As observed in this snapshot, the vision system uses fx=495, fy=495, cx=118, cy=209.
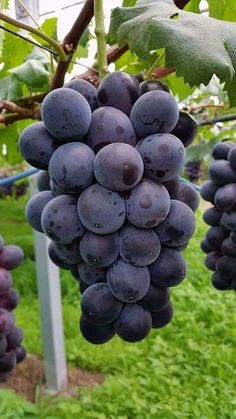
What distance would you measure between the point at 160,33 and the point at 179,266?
306 mm

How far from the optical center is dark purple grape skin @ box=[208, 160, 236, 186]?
3.72 feet

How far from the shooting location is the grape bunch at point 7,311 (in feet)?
3.86

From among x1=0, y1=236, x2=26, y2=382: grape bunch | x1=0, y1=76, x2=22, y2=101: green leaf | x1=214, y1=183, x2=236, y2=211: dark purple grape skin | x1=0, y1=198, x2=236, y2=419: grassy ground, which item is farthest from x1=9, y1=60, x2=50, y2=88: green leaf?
x1=0, y1=198, x2=236, y2=419: grassy ground

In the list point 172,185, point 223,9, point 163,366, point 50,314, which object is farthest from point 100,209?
point 163,366

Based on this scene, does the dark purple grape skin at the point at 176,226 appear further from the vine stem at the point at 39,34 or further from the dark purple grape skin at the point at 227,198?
the dark purple grape skin at the point at 227,198

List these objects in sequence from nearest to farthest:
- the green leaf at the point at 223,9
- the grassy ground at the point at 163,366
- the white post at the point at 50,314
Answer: the green leaf at the point at 223,9 < the grassy ground at the point at 163,366 < the white post at the point at 50,314

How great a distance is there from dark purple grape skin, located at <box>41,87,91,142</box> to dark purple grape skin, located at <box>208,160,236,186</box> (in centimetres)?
58

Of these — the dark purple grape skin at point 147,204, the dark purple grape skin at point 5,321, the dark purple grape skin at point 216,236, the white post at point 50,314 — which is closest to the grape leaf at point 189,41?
the dark purple grape skin at point 147,204

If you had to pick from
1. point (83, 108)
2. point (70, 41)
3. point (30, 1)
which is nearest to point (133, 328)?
point (83, 108)

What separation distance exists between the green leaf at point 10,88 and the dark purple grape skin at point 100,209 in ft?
2.18

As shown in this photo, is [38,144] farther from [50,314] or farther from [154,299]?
[50,314]

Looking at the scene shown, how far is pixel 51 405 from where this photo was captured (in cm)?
250

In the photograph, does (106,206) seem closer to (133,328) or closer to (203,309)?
(133,328)

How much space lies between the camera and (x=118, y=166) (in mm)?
587
